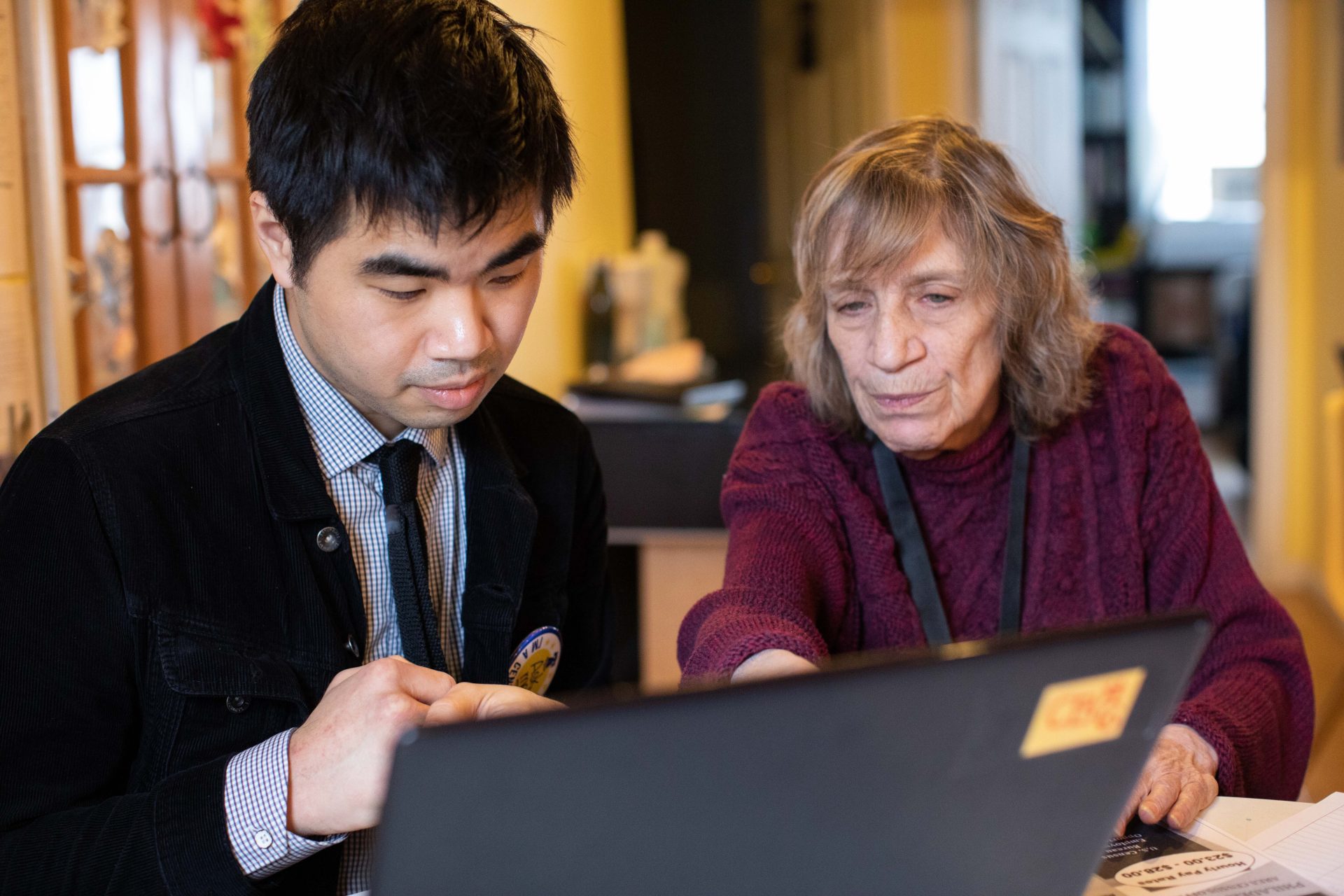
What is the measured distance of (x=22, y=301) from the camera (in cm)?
171

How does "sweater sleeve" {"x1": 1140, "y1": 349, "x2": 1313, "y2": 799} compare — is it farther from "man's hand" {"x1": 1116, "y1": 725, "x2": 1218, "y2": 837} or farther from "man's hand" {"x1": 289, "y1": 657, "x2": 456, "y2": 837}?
"man's hand" {"x1": 289, "y1": 657, "x2": 456, "y2": 837}

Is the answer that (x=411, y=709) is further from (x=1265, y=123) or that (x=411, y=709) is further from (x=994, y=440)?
(x=1265, y=123)

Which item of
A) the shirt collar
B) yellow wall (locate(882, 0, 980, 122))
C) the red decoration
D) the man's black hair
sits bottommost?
the shirt collar

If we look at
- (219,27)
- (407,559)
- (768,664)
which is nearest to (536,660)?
(407,559)

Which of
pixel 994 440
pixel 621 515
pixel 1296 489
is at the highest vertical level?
pixel 994 440

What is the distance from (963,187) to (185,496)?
0.89 m

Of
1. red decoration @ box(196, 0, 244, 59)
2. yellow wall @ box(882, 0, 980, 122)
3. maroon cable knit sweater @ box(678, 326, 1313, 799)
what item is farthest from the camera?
yellow wall @ box(882, 0, 980, 122)

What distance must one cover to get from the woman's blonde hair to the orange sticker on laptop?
31.2 inches

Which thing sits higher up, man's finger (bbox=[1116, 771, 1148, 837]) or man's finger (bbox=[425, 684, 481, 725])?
man's finger (bbox=[425, 684, 481, 725])

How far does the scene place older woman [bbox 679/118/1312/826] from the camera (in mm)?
1439

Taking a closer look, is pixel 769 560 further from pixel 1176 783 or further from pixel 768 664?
pixel 1176 783

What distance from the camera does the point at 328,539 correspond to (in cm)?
121

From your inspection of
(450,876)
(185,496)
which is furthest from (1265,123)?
(450,876)

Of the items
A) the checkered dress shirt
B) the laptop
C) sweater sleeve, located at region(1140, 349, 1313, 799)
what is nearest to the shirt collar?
the checkered dress shirt
